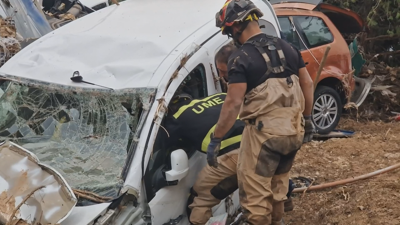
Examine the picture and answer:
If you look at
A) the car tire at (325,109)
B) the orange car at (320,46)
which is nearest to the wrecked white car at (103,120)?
the orange car at (320,46)

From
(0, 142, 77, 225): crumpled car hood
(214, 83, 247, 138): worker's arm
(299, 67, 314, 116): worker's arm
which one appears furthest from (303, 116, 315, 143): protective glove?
(0, 142, 77, 225): crumpled car hood

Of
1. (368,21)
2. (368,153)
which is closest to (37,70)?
(368,153)

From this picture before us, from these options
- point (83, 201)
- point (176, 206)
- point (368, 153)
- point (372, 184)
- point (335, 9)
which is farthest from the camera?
point (335, 9)

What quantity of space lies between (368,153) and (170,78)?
3.47 meters

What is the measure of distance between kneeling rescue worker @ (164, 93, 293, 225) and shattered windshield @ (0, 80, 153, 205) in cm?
30

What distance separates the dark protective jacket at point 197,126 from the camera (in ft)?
11.1

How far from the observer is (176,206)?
3.43 meters

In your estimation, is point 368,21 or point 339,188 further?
point 368,21

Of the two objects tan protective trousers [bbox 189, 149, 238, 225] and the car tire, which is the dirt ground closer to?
the car tire

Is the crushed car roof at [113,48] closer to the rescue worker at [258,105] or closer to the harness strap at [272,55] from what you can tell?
the rescue worker at [258,105]

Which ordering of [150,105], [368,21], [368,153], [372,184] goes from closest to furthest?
1. [150,105]
2. [372,184]
3. [368,153]
4. [368,21]

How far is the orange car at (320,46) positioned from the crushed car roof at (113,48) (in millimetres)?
2675

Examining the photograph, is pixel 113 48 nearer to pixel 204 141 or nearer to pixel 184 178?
pixel 204 141

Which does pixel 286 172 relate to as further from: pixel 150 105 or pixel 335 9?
pixel 335 9
